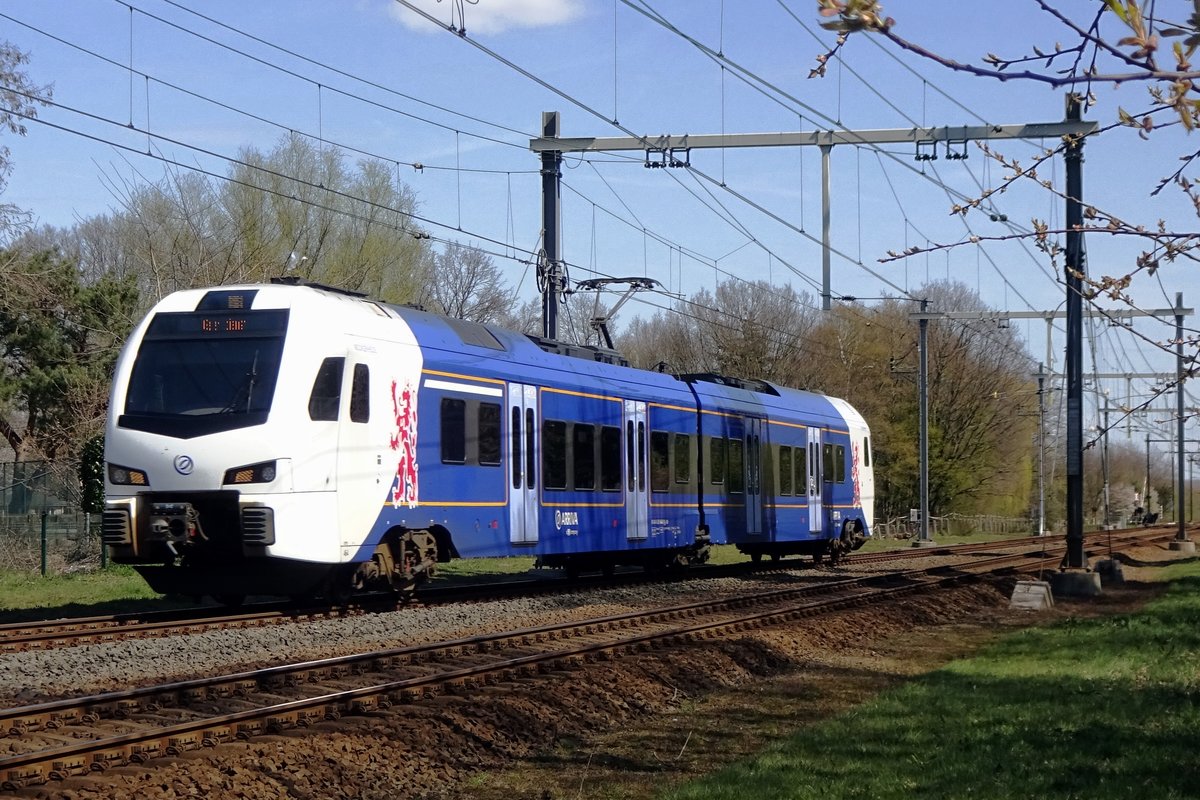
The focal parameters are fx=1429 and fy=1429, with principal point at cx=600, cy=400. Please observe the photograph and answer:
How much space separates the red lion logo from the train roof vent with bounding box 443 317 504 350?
5.85 feet

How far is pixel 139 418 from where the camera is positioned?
49.8 feet

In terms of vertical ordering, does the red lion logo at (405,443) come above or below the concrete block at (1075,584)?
above

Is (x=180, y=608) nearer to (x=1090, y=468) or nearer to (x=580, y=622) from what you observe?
(x=580, y=622)

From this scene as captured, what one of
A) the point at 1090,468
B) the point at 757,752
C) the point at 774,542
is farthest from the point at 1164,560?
the point at 1090,468

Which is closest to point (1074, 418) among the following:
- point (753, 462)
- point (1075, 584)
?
point (1075, 584)

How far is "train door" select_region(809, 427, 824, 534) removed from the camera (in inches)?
1177

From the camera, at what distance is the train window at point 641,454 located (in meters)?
22.7

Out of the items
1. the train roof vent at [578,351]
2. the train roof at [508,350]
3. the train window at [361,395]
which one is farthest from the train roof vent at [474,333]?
the train window at [361,395]

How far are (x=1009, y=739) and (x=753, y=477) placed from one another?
17619 millimetres

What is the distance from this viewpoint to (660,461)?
23438mm

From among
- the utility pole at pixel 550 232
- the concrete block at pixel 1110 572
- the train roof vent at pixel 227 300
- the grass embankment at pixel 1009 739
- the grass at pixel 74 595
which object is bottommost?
the concrete block at pixel 1110 572

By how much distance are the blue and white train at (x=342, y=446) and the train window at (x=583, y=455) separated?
0.04 meters

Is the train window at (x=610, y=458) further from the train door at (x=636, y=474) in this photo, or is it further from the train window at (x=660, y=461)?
the train window at (x=660, y=461)

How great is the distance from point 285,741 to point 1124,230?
5612 millimetres
